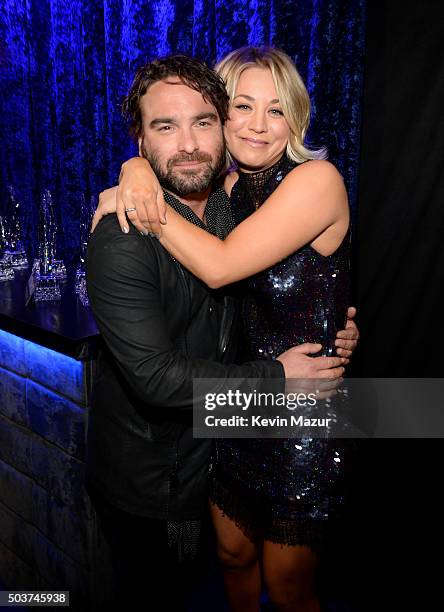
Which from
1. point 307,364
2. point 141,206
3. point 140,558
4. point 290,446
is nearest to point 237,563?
point 140,558

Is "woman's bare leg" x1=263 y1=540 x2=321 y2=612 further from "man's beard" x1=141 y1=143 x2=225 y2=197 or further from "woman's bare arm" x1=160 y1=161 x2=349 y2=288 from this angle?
"man's beard" x1=141 y1=143 x2=225 y2=197

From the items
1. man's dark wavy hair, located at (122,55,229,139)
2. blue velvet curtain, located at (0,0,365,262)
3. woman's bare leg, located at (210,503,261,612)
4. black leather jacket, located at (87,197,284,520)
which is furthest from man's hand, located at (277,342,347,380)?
blue velvet curtain, located at (0,0,365,262)

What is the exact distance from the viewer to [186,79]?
1668 millimetres

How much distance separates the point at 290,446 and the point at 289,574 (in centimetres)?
40

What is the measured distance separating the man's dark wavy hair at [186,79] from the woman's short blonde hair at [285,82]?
6cm

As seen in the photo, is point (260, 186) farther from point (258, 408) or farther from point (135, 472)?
point (135, 472)

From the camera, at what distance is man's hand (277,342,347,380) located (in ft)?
5.16

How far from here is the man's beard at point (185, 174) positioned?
65.7 inches

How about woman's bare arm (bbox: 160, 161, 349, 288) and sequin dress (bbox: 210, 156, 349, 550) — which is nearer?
woman's bare arm (bbox: 160, 161, 349, 288)

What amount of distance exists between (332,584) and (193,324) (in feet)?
5.69

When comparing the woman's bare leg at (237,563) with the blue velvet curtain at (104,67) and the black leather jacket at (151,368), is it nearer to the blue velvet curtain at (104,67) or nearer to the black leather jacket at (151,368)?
the black leather jacket at (151,368)

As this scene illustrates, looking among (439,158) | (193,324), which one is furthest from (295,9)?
(193,324)

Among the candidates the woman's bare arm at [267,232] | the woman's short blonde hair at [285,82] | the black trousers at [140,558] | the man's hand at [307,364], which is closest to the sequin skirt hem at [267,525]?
the black trousers at [140,558]

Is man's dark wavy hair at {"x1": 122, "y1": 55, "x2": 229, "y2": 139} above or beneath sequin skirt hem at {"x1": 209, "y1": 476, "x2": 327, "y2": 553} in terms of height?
above
